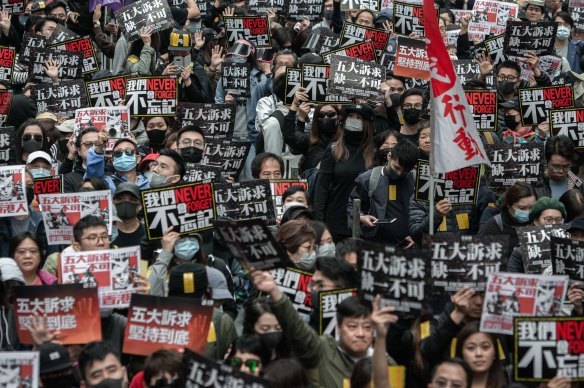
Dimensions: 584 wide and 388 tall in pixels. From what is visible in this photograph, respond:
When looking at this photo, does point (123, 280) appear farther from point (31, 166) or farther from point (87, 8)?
point (87, 8)

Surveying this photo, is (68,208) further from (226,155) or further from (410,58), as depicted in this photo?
(410,58)

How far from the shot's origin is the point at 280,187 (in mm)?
14336

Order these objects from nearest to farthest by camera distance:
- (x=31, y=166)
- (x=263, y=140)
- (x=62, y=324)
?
(x=62, y=324), (x=31, y=166), (x=263, y=140)

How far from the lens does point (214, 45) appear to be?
20672 mm

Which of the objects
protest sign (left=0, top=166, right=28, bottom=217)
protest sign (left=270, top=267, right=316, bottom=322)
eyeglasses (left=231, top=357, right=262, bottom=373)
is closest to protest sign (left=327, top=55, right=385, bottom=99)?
protest sign (left=0, top=166, right=28, bottom=217)

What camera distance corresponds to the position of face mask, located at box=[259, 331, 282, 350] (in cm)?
1006

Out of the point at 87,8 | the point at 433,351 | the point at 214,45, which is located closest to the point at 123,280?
the point at 433,351

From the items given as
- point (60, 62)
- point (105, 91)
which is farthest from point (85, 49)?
point (105, 91)

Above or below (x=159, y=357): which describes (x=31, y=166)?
above

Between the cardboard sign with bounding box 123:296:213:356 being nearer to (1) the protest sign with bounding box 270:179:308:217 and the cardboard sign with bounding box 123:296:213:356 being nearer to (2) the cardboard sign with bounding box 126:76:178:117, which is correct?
(1) the protest sign with bounding box 270:179:308:217

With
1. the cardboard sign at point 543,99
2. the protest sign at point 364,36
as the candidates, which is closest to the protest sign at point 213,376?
the cardboard sign at point 543,99

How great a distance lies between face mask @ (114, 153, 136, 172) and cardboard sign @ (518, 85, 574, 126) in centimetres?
491

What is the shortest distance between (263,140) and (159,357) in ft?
21.9

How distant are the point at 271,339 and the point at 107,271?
173 cm
